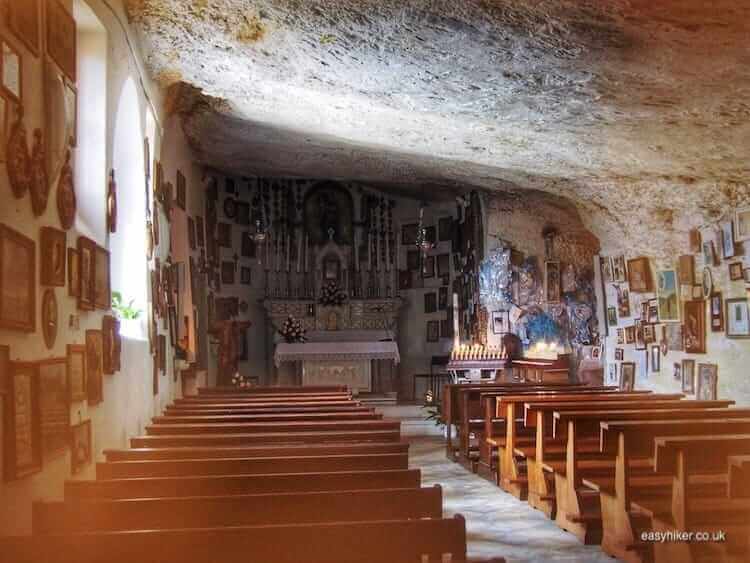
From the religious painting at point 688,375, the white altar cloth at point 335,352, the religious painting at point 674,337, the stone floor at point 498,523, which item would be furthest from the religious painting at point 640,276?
the white altar cloth at point 335,352

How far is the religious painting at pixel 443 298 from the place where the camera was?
→ 1788 cm

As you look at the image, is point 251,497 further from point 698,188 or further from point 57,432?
point 698,188

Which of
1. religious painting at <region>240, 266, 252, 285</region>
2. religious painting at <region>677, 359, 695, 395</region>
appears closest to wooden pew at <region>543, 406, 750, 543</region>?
religious painting at <region>677, 359, 695, 395</region>

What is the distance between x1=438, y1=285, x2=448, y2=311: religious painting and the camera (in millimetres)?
17883

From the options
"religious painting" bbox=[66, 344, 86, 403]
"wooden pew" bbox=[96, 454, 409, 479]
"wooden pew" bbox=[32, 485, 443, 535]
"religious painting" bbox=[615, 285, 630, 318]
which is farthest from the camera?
"religious painting" bbox=[615, 285, 630, 318]

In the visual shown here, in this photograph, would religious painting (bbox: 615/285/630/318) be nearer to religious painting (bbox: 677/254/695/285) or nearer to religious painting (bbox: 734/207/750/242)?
religious painting (bbox: 677/254/695/285)

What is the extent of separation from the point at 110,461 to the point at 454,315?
12.8m

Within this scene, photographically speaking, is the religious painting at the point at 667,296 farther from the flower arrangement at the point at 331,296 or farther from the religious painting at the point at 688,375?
the flower arrangement at the point at 331,296

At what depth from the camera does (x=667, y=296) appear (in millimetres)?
10070

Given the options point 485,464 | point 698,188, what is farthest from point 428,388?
point 698,188

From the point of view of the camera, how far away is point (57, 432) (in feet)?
12.7

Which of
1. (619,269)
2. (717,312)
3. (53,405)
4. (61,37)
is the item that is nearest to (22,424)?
(53,405)

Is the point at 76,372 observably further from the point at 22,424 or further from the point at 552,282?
the point at 552,282

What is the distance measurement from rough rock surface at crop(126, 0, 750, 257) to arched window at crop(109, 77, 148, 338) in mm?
759
